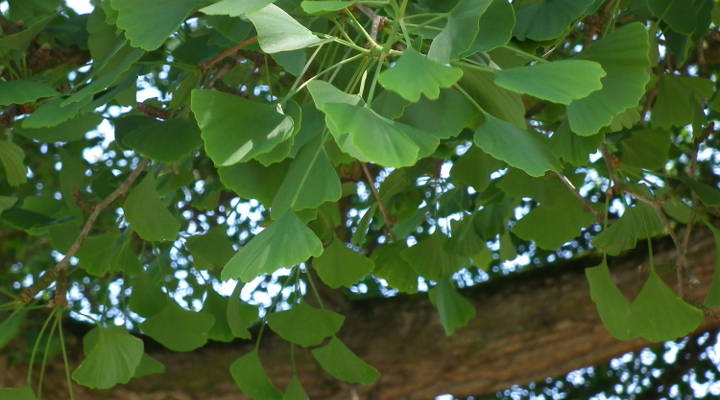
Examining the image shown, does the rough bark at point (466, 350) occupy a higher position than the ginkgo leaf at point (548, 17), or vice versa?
the ginkgo leaf at point (548, 17)

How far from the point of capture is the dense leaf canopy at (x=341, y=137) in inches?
36.0

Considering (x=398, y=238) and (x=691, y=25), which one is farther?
(x=398, y=238)

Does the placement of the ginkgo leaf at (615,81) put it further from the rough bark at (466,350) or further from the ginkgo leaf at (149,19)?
the rough bark at (466,350)

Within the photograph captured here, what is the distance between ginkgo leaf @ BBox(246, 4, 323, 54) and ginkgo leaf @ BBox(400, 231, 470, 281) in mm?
700

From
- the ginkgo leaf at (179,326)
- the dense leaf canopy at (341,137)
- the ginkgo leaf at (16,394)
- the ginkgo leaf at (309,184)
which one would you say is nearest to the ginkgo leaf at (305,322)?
the dense leaf canopy at (341,137)

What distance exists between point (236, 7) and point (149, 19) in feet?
0.64

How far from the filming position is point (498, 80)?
2.83ft

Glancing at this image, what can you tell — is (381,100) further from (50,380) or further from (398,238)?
(50,380)

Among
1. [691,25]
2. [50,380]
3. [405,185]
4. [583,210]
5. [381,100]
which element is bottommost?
[50,380]

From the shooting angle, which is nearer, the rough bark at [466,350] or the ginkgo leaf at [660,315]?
the ginkgo leaf at [660,315]

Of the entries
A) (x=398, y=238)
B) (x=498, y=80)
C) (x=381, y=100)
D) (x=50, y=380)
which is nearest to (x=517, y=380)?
(x=398, y=238)

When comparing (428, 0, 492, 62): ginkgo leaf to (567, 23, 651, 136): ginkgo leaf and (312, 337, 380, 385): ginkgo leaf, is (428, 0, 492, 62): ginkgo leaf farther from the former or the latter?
(312, 337, 380, 385): ginkgo leaf

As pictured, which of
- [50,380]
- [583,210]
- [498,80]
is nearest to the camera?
[498,80]

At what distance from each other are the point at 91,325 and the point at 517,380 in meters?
0.95
